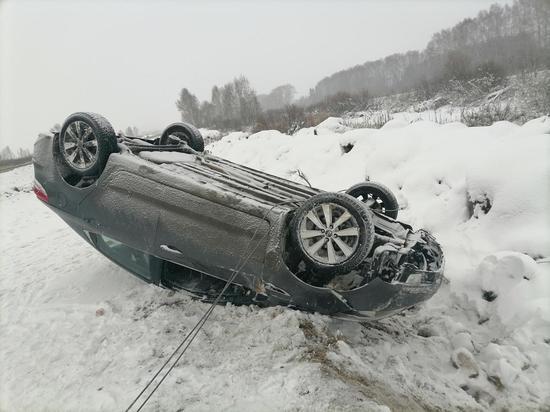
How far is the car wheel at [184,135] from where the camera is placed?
5641 mm

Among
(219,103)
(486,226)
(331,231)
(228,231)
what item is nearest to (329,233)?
(331,231)

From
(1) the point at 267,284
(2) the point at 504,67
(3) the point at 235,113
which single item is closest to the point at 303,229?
(1) the point at 267,284

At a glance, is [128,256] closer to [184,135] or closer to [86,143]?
[86,143]

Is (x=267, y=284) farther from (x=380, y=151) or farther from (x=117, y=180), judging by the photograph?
(x=380, y=151)

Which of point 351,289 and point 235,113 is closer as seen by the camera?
point 351,289

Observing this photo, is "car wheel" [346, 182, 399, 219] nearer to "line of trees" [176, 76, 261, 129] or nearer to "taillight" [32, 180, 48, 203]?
"taillight" [32, 180, 48, 203]

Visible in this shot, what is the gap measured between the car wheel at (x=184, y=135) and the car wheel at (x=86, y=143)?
5.43ft

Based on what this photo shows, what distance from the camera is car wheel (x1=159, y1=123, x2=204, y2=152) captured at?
5.64m

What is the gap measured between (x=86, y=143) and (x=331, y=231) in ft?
8.61

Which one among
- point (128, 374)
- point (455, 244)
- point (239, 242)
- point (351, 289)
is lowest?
point (455, 244)

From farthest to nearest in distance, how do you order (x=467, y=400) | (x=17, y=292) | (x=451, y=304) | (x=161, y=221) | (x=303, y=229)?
(x=17, y=292) < (x=451, y=304) < (x=161, y=221) < (x=303, y=229) < (x=467, y=400)

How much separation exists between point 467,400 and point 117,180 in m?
3.43

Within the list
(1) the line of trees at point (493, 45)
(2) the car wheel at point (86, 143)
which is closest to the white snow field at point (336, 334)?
(2) the car wheel at point (86, 143)

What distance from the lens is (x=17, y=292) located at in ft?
15.0
